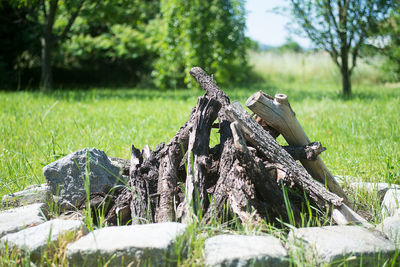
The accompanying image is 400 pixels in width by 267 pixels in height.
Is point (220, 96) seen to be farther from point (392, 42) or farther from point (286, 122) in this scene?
point (392, 42)

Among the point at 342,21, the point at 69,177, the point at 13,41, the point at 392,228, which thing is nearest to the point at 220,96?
the point at 69,177

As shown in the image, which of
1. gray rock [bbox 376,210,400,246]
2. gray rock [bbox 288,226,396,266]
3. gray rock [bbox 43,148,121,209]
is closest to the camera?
gray rock [bbox 288,226,396,266]

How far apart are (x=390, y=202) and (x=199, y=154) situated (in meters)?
1.25

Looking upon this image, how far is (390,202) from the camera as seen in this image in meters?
2.47

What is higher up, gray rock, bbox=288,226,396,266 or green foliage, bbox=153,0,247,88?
green foliage, bbox=153,0,247,88

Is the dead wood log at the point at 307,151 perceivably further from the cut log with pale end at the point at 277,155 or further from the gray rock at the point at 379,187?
the gray rock at the point at 379,187

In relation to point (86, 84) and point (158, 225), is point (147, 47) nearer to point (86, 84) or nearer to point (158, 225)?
point (86, 84)

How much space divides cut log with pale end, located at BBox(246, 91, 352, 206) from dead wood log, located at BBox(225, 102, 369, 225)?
0.13 meters

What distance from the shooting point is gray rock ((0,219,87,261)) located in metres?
1.84

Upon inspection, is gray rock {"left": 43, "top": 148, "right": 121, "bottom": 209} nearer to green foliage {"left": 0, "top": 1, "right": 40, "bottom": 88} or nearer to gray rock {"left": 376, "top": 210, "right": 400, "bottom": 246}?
gray rock {"left": 376, "top": 210, "right": 400, "bottom": 246}

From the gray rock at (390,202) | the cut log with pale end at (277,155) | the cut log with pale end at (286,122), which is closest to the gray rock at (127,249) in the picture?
the cut log with pale end at (277,155)

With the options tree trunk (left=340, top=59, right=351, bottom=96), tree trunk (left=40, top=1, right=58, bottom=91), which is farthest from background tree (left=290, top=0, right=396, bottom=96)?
tree trunk (left=40, top=1, right=58, bottom=91)

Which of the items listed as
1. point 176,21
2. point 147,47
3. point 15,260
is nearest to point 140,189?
point 15,260

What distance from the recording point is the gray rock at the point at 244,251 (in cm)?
164
